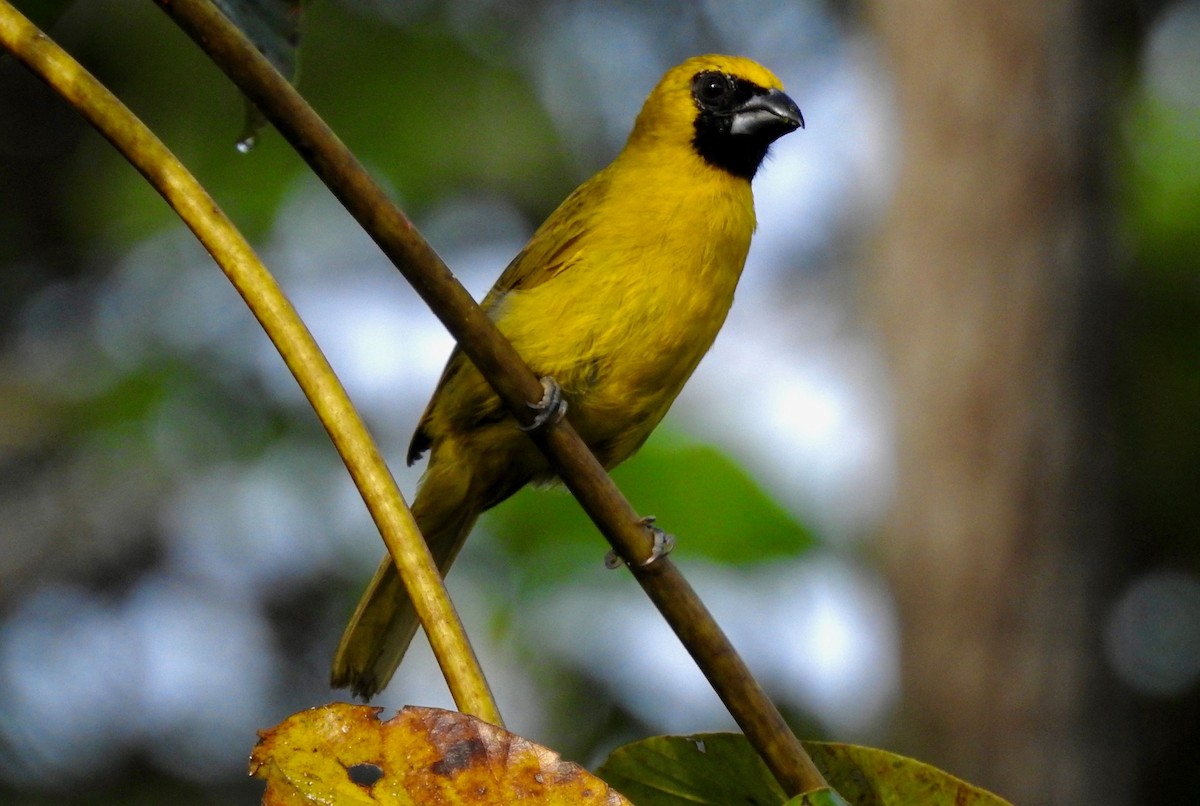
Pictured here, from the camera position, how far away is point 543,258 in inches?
128

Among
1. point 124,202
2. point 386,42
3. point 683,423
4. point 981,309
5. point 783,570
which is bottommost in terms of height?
point 783,570

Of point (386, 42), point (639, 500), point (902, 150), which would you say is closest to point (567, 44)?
point (386, 42)

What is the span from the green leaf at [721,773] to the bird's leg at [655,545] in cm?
18

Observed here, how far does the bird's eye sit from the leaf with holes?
2.65 m

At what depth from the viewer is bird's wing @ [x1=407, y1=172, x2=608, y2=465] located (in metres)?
3.20

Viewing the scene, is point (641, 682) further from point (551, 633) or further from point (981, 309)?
point (981, 309)

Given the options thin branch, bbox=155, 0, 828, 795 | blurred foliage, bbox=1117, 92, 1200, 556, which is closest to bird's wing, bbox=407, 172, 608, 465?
thin branch, bbox=155, 0, 828, 795

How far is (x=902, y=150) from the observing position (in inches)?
286

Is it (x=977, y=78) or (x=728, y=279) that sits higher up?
(x=977, y=78)

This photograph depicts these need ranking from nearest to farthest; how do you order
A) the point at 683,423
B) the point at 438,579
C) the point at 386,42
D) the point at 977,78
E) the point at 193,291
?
the point at 438,579, the point at 683,423, the point at 193,291, the point at 977,78, the point at 386,42

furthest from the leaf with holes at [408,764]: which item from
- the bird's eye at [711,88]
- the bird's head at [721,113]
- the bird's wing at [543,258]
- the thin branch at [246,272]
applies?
the bird's eye at [711,88]

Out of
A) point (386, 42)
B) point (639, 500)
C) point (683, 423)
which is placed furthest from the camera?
point (386, 42)

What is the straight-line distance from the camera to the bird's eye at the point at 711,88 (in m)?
3.54

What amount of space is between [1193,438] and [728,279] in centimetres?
564
